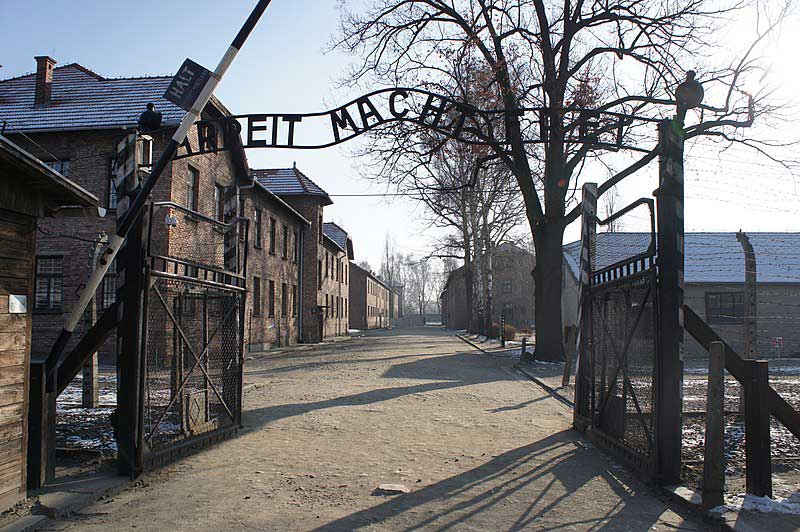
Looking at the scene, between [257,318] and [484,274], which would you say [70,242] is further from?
[484,274]

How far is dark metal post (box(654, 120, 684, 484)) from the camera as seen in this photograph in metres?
5.81

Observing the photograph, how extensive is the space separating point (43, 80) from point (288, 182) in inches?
717

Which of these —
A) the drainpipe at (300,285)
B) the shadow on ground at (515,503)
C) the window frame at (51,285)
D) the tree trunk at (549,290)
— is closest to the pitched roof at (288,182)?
the drainpipe at (300,285)

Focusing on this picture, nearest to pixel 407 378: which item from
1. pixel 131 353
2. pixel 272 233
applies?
pixel 131 353

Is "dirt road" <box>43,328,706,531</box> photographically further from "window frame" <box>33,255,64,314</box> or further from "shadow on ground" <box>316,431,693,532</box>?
"window frame" <box>33,255,64,314</box>

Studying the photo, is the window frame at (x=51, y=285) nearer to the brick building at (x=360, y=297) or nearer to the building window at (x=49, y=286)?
the building window at (x=49, y=286)

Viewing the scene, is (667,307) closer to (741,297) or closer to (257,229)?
(257,229)

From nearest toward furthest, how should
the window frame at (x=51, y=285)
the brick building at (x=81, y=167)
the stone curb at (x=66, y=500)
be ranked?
the stone curb at (x=66, y=500) < the brick building at (x=81, y=167) < the window frame at (x=51, y=285)

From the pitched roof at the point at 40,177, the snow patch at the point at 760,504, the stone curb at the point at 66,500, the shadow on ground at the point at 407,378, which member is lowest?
the shadow on ground at the point at 407,378

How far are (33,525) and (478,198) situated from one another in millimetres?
32647

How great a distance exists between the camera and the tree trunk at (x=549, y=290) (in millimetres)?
20266

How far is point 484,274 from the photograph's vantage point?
38.1m

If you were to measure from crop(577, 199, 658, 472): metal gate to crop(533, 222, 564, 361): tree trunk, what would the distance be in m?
11.7

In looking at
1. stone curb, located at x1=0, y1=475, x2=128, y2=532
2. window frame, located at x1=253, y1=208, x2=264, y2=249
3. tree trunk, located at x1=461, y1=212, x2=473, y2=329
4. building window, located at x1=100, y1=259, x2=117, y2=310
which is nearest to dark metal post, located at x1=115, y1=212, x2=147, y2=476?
stone curb, located at x1=0, y1=475, x2=128, y2=532
